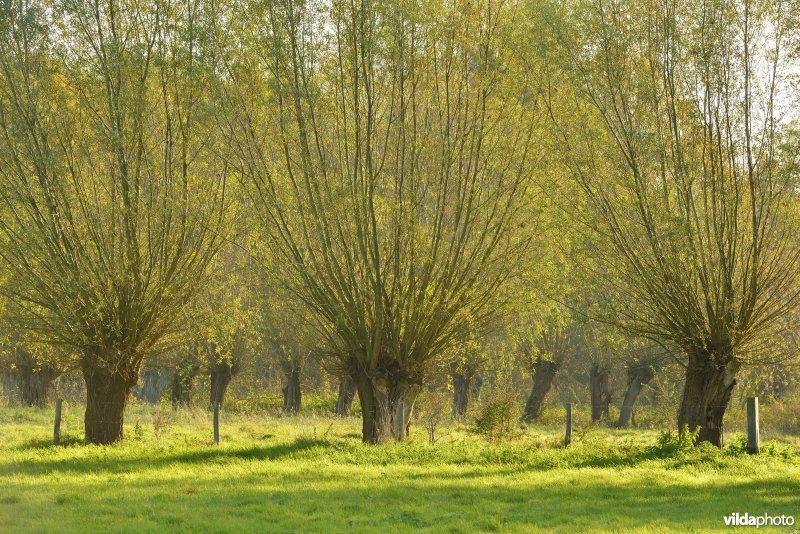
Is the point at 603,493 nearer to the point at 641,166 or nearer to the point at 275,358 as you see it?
the point at 641,166

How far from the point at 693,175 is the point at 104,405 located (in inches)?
588

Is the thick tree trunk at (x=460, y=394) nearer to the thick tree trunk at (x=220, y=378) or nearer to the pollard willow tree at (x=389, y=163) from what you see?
the thick tree trunk at (x=220, y=378)

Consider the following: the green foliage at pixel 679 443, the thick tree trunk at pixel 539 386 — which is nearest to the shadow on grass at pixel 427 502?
the green foliage at pixel 679 443

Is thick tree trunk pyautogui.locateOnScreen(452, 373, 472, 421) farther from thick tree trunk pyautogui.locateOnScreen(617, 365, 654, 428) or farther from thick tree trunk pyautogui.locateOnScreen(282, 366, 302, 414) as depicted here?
thick tree trunk pyautogui.locateOnScreen(282, 366, 302, 414)

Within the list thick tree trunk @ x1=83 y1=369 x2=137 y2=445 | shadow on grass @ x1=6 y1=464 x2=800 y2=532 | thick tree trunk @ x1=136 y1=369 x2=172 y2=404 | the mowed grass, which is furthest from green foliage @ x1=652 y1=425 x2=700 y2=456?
thick tree trunk @ x1=136 y1=369 x2=172 y2=404

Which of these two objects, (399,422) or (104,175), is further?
(104,175)

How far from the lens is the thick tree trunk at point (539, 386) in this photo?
3897cm

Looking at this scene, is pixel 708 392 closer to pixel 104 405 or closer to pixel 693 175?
pixel 693 175

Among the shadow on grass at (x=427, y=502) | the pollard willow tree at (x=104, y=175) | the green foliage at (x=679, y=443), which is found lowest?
the shadow on grass at (x=427, y=502)

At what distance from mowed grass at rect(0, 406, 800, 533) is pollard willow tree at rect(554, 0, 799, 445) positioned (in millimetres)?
2783

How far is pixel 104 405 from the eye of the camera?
1998 cm

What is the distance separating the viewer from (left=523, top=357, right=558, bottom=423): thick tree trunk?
38969 mm

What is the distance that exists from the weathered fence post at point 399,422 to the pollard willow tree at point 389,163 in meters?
0.17

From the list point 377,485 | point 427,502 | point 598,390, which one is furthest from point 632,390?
point 427,502
